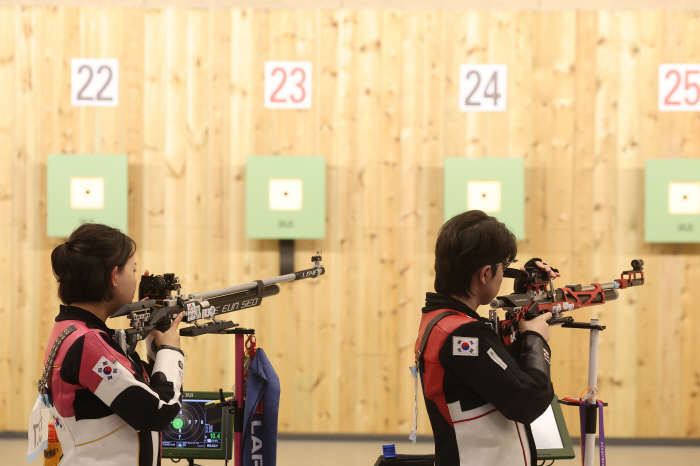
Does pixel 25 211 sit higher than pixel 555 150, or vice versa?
pixel 555 150

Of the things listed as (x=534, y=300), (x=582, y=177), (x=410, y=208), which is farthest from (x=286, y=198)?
(x=534, y=300)

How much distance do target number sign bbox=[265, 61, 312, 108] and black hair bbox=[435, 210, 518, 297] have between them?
2.31 metres

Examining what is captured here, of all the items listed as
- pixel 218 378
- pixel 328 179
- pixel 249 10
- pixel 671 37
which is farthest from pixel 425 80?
pixel 218 378

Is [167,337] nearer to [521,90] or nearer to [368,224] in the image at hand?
[368,224]

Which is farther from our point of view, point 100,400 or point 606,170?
point 606,170

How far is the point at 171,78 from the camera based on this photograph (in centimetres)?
360

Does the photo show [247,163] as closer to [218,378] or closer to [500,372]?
[218,378]

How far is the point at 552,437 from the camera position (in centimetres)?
234

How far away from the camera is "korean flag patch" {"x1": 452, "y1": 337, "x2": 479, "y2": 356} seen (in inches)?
53.4

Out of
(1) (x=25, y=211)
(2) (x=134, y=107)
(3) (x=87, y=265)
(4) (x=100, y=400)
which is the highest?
(2) (x=134, y=107)

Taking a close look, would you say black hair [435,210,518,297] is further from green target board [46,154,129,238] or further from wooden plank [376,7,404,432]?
green target board [46,154,129,238]

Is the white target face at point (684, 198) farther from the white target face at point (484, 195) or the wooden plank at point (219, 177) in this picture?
the wooden plank at point (219, 177)

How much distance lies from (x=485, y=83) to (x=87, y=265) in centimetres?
268

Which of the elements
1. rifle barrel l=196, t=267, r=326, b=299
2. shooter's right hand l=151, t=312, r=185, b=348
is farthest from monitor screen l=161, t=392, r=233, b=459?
shooter's right hand l=151, t=312, r=185, b=348
